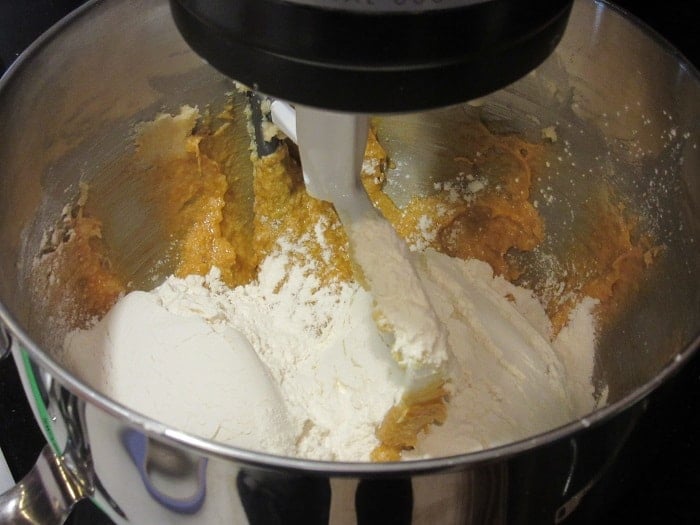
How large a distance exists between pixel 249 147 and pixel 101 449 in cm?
50

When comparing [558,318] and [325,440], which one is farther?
[558,318]

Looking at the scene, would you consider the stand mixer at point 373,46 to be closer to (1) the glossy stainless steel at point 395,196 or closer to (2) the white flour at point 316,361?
(1) the glossy stainless steel at point 395,196

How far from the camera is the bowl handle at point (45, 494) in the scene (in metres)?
0.57

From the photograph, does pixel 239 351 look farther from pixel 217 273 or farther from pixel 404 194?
pixel 404 194

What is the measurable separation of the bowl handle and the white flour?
0.42 ft

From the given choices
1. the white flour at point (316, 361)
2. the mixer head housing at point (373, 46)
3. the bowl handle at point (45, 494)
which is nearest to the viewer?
the mixer head housing at point (373, 46)

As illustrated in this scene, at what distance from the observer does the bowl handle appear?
0.57 meters

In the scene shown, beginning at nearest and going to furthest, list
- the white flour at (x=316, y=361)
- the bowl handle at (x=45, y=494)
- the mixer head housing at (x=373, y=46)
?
the mixer head housing at (x=373, y=46), the bowl handle at (x=45, y=494), the white flour at (x=316, y=361)

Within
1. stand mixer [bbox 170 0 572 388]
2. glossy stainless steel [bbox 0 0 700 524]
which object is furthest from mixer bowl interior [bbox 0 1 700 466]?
stand mixer [bbox 170 0 572 388]

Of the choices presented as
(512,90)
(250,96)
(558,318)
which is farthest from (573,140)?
(250,96)

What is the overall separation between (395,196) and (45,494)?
561 millimetres

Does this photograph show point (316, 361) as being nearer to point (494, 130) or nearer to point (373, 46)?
point (494, 130)

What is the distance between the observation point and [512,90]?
2.73ft

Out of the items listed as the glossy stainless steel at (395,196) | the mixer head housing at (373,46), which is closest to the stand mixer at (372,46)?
the mixer head housing at (373,46)
